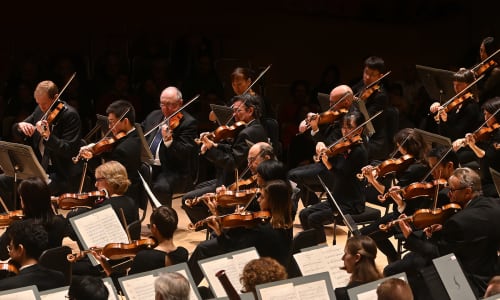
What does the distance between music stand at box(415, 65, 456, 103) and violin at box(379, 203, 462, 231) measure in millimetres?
2371

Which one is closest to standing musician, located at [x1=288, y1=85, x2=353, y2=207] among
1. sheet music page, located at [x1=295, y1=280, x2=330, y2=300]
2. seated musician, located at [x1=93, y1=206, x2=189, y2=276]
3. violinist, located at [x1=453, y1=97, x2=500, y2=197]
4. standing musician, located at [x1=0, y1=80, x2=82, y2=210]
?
violinist, located at [x1=453, y1=97, x2=500, y2=197]

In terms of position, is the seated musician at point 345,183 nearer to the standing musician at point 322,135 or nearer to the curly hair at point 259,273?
the standing musician at point 322,135

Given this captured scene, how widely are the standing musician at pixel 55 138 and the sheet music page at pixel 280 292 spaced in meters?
3.47

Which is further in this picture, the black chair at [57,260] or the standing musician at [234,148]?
the standing musician at [234,148]

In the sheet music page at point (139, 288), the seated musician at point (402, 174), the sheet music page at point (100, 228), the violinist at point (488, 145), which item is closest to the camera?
the sheet music page at point (139, 288)

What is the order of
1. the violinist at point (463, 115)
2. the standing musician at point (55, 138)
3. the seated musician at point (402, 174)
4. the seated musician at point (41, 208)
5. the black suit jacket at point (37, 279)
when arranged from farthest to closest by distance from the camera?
1. the violinist at point (463, 115)
2. the standing musician at point (55, 138)
3. the seated musician at point (402, 174)
4. the seated musician at point (41, 208)
5. the black suit jacket at point (37, 279)

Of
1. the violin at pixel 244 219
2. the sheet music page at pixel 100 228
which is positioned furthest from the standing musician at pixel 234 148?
the sheet music page at pixel 100 228

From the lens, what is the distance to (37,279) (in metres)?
5.59

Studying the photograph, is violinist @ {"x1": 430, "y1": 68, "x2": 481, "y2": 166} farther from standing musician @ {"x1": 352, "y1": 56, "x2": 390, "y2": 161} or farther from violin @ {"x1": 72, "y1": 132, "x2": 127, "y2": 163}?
violin @ {"x1": 72, "y1": 132, "x2": 127, "y2": 163}

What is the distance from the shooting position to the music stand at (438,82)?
8719 millimetres

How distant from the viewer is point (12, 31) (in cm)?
1091

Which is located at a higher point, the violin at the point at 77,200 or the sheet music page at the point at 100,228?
the violin at the point at 77,200

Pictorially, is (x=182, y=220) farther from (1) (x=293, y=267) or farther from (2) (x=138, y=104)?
(1) (x=293, y=267)

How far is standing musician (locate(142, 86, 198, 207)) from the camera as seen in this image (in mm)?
8266
